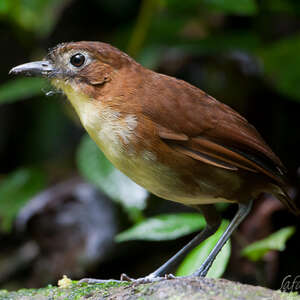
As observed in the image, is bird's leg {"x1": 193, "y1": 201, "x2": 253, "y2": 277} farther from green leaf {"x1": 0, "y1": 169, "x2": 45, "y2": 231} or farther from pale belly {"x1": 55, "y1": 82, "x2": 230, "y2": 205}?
green leaf {"x1": 0, "y1": 169, "x2": 45, "y2": 231}

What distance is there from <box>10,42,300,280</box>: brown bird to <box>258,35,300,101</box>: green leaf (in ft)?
5.71

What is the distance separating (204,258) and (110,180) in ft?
3.72

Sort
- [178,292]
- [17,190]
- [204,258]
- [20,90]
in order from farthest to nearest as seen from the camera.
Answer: [17,190], [20,90], [204,258], [178,292]

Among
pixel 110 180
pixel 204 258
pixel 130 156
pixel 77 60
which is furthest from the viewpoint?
pixel 110 180

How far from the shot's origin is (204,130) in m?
2.74

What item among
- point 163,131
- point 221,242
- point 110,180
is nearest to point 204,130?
point 163,131

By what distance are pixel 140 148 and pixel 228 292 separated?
75cm

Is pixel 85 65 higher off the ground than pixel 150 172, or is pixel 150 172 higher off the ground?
pixel 85 65

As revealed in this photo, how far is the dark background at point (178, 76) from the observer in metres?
4.43

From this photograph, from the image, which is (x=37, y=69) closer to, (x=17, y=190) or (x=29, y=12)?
(x=17, y=190)

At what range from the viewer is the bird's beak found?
2.91m

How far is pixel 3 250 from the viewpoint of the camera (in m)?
5.70

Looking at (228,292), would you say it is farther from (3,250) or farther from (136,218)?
(3,250)


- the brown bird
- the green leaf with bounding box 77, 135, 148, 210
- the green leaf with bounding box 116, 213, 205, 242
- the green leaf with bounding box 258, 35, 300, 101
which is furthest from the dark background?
the brown bird
